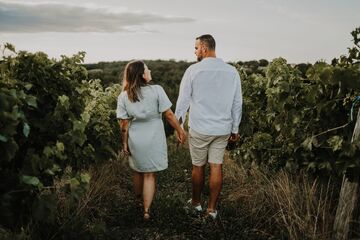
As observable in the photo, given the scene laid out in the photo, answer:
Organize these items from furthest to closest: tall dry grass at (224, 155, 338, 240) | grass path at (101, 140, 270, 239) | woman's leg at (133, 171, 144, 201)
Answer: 1. woman's leg at (133, 171, 144, 201)
2. grass path at (101, 140, 270, 239)
3. tall dry grass at (224, 155, 338, 240)

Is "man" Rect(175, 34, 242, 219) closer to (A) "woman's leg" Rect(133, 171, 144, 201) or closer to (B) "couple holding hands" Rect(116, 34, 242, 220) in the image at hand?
(B) "couple holding hands" Rect(116, 34, 242, 220)

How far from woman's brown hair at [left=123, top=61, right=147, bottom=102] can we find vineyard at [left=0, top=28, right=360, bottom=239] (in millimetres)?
469

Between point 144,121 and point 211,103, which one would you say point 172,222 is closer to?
point 144,121

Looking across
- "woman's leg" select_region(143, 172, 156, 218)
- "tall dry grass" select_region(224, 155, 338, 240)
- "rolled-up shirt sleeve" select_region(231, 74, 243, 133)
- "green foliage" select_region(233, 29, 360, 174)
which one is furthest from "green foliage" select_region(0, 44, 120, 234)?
"green foliage" select_region(233, 29, 360, 174)

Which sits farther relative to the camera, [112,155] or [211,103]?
[112,155]

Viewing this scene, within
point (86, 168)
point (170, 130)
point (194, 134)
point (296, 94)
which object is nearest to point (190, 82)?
point (194, 134)

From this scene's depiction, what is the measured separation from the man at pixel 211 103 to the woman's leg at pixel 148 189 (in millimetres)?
597

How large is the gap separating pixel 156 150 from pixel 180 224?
873mm

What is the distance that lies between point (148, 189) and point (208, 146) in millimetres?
856

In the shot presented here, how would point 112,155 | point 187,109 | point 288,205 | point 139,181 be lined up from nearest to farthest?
point 288,205, point 187,109, point 139,181, point 112,155

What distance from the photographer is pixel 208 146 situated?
5.89m

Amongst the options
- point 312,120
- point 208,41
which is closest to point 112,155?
point 208,41

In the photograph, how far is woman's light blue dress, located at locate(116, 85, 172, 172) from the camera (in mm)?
5566

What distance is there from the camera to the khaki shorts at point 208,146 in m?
5.78
